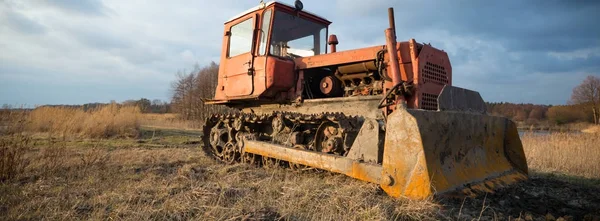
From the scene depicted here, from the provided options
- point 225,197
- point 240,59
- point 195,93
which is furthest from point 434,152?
point 195,93

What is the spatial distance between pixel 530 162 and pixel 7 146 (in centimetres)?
934

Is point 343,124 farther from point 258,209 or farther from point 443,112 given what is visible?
point 258,209

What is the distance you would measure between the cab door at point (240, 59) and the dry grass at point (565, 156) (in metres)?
5.62

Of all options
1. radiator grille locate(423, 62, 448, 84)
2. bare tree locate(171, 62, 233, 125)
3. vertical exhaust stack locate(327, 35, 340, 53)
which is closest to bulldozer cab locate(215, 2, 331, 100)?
vertical exhaust stack locate(327, 35, 340, 53)

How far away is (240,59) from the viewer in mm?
6176

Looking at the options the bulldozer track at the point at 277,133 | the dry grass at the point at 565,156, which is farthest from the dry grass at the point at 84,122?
the dry grass at the point at 565,156

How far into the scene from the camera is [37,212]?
2691mm

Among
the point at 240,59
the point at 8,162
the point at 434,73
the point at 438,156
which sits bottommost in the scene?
the point at 8,162

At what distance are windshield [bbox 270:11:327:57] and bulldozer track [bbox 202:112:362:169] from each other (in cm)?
132

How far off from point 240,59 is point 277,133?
1.73 metres

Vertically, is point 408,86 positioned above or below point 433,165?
above

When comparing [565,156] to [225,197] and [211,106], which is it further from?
[211,106]

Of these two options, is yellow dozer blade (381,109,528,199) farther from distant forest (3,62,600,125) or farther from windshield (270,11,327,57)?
distant forest (3,62,600,125)

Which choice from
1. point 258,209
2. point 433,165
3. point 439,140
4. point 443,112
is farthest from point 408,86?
point 258,209
